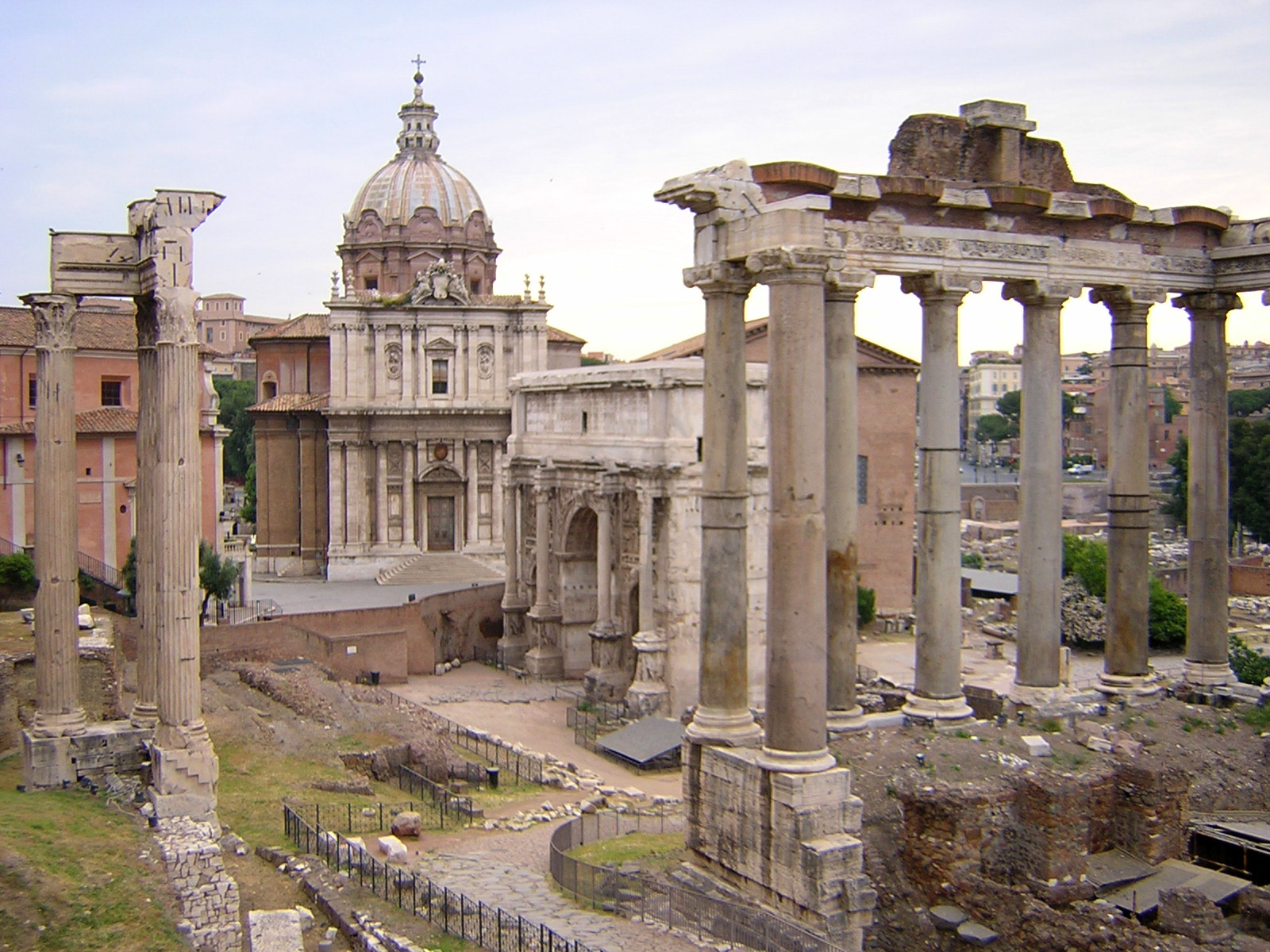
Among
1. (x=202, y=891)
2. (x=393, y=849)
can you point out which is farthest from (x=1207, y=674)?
(x=202, y=891)

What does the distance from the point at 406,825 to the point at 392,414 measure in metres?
28.7

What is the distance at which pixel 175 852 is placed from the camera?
15578 millimetres

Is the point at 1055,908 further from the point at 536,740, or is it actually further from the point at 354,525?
the point at 354,525

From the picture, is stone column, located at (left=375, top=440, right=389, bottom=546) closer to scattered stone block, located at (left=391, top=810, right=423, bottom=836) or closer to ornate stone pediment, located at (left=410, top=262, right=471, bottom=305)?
ornate stone pediment, located at (left=410, top=262, right=471, bottom=305)

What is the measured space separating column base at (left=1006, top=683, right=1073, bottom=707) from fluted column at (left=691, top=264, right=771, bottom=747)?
168 inches

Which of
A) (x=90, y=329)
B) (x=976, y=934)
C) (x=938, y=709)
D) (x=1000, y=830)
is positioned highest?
(x=90, y=329)

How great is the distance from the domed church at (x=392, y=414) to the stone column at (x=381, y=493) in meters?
0.04

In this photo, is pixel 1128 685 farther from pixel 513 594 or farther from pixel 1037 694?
pixel 513 594

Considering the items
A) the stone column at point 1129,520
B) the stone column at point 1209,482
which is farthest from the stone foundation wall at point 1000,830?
the stone column at point 1209,482

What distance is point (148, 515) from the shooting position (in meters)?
19.3

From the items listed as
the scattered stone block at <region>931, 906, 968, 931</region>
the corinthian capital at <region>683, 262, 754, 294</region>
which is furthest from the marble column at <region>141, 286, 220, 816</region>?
the scattered stone block at <region>931, 906, 968, 931</region>

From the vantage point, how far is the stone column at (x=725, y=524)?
15734 mm

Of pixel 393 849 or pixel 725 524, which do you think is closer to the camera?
pixel 725 524

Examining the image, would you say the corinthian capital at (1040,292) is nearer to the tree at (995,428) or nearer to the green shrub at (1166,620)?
the green shrub at (1166,620)
